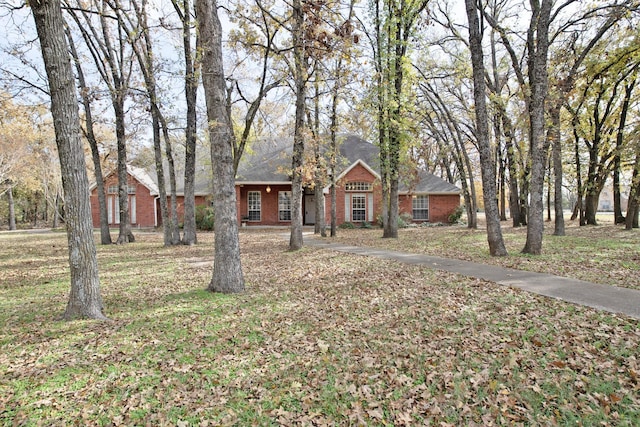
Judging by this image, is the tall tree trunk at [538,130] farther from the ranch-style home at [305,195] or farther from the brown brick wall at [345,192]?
the brown brick wall at [345,192]

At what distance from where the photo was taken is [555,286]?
6.45 m

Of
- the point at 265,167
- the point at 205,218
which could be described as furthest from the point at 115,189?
the point at 265,167

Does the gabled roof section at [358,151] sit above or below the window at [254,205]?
above

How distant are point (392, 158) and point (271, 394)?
13.6 meters

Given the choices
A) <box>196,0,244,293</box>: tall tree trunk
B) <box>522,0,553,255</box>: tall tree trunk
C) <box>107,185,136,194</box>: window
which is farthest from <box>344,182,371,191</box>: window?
<box>196,0,244,293</box>: tall tree trunk

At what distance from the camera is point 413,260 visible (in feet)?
33.0

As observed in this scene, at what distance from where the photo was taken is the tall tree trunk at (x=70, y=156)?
16.1 ft

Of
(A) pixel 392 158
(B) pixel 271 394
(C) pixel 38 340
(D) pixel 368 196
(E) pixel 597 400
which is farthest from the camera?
(D) pixel 368 196

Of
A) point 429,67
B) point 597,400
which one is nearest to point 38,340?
point 597,400

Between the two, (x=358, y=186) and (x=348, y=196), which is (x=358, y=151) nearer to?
(x=358, y=186)

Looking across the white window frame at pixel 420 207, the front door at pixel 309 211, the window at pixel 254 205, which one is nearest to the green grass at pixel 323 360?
the window at pixel 254 205

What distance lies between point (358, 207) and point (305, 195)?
439 centimetres

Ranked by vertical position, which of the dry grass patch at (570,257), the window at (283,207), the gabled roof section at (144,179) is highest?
the gabled roof section at (144,179)

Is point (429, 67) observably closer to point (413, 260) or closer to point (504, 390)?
point (413, 260)
